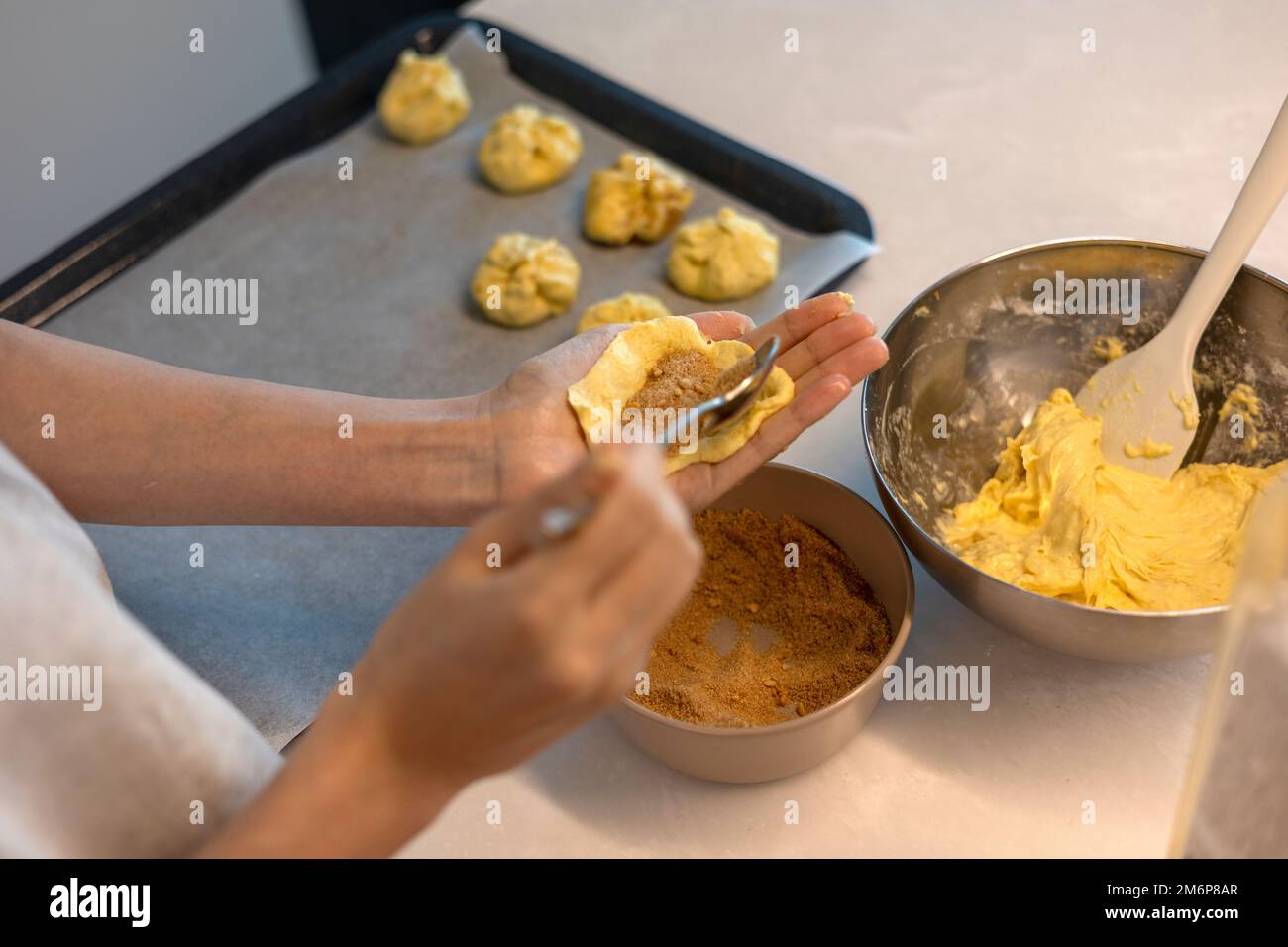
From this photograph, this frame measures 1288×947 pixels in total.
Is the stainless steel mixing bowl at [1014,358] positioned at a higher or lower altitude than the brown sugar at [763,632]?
higher

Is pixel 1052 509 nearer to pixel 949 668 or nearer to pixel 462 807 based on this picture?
pixel 949 668

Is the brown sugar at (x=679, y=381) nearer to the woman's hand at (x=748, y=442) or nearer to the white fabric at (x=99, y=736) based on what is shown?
the woman's hand at (x=748, y=442)

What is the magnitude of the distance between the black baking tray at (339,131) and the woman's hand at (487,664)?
117 cm

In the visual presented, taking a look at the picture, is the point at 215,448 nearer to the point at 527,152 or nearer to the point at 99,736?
the point at 99,736

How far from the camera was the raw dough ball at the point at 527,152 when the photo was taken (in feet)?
6.50

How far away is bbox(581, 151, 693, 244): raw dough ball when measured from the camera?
1.88m

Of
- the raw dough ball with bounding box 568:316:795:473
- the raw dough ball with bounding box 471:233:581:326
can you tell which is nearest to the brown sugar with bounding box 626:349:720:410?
Answer: the raw dough ball with bounding box 568:316:795:473

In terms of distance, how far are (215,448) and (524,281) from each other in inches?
24.6

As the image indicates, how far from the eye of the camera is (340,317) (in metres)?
1.86

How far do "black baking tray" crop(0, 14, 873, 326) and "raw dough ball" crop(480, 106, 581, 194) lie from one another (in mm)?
135

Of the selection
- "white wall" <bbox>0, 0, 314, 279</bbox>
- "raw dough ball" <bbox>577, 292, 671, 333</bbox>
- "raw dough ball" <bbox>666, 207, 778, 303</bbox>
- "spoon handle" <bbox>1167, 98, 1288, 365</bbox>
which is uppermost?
"spoon handle" <bbox>1167, 98, 1288, 365</bbox>

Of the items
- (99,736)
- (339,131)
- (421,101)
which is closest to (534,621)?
(99,736)

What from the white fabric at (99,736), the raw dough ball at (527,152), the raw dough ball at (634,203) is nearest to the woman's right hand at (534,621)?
the white fabric at (99,736)

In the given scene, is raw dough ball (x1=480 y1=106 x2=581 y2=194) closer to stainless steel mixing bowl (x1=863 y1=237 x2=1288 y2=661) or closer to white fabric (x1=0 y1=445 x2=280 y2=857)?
stainless steel mixing bowl (x1=863 y1=237 x2=1288 y2=661)
